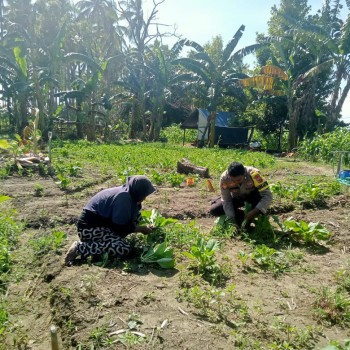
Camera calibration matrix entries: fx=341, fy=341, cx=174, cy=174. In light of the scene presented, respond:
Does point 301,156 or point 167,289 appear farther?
point 301,156

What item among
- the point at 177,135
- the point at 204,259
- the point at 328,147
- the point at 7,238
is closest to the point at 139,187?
the point at 204,259

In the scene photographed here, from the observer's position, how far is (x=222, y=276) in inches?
134

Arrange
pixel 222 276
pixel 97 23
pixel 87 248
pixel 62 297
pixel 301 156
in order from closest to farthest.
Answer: pixel 62 297
pixel 222 276
pixel 87 248
pixel 301 156
pixel 97 23

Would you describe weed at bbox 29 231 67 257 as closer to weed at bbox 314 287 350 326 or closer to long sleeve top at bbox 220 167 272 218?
long sleeve top at bbox 220 167 272 218

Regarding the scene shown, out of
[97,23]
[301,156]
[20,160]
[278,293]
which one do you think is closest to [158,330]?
[278,293]

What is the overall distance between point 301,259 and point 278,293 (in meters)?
0.89

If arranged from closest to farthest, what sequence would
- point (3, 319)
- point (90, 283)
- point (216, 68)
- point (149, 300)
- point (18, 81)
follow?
point (3, 319) → point (149, 300) → point (90, 283) → point (18, 81) → point (216, 68)

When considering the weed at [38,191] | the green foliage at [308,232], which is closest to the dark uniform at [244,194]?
the green foliage at [308,232]

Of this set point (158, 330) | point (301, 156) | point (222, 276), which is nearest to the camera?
A: point (158, 330)

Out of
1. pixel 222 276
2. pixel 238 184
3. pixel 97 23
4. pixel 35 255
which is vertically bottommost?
pixel 35 255

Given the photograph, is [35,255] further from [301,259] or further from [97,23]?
[97,23]

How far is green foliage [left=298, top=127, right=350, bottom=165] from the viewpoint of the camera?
12.6m

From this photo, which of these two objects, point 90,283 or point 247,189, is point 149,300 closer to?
point 90,283

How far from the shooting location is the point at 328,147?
43.5ft
